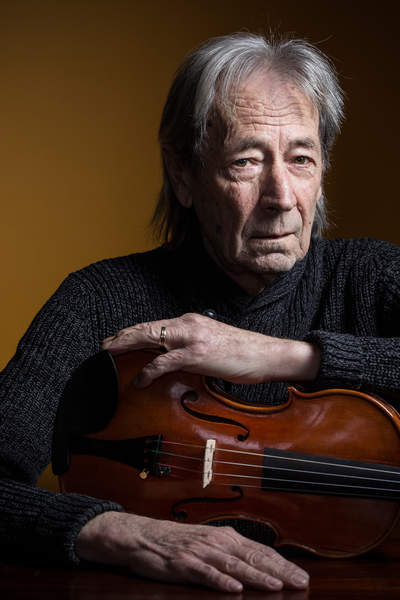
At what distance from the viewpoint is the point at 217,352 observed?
1284mm

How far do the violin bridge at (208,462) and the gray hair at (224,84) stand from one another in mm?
650

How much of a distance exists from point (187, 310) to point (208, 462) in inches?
19.3

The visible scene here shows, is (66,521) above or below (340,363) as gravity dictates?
below

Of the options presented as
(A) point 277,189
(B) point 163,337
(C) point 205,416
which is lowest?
(C) point 205,416

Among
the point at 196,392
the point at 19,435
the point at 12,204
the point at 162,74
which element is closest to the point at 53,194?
the point at 12,204

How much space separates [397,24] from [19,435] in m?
1.97

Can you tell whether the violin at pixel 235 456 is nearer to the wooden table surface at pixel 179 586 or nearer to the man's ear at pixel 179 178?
the wooden table surface at pixel 179 586

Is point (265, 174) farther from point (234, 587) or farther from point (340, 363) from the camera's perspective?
point (234, 587)

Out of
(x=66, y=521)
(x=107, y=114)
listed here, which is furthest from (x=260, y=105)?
(x=107, y=114)

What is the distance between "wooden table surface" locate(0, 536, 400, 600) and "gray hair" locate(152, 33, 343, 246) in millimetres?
833

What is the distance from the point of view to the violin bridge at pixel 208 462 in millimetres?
1204

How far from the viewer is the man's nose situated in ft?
4.91

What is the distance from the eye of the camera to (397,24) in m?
2.63

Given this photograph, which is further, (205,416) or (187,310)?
(187,310)
